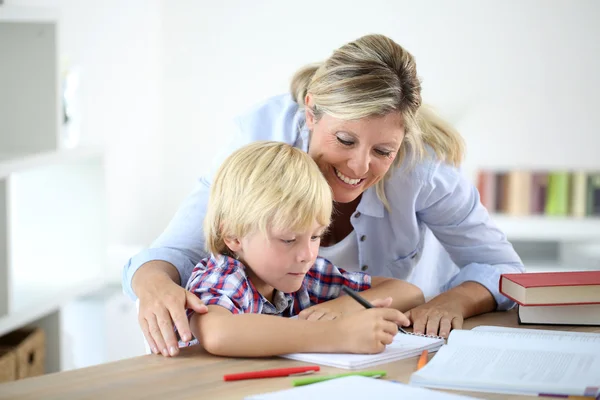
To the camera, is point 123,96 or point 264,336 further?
point 123,96

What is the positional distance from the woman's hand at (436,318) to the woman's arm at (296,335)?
0.57 feet

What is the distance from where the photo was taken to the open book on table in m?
1.13

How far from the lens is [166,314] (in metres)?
1.35

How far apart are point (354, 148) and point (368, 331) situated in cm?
44

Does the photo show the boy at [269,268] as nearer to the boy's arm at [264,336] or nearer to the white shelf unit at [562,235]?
the boy's arm at [264,336]

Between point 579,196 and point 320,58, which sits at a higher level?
point 320,58

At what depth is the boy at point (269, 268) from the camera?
1.28 m

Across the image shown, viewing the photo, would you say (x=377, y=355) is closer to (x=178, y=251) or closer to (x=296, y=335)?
(x=296, y=335)

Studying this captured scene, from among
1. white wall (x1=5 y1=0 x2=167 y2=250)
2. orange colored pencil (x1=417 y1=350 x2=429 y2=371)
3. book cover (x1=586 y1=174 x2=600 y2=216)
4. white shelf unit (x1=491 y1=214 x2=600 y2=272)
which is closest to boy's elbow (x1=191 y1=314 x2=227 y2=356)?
orange colored pencil (x1=417 y1=350 x2=429 y2=371)

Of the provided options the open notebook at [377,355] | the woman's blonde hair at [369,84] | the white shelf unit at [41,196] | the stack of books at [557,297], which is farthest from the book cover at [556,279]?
the white shelf unit at [41,196]

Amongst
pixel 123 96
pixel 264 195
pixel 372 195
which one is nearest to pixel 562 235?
pixel 123 96

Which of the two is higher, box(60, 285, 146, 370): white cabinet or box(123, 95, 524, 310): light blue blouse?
box(123, 95, 524, 310): light blue blouse

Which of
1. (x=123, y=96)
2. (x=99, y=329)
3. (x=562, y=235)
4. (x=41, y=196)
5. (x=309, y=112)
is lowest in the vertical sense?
(x=99, y=329)

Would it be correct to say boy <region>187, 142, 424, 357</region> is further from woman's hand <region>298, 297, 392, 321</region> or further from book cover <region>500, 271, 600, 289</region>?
book cover <region>500, 271, 600, 289</region>
